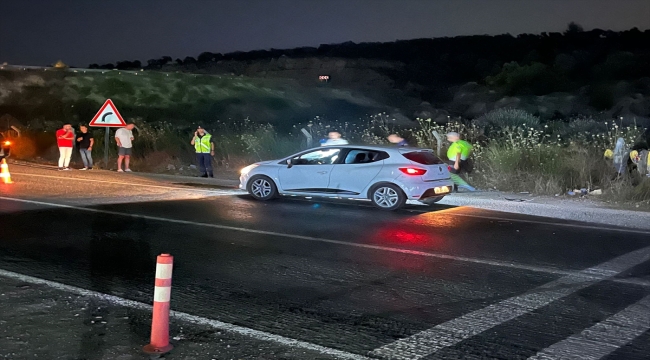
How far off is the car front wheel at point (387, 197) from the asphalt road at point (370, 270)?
222mm

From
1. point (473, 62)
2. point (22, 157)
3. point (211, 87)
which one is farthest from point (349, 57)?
point (22, 157)

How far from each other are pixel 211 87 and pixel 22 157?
5087cm

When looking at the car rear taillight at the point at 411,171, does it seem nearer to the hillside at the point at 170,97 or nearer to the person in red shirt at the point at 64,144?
the person in red shirt at the point at 64,144

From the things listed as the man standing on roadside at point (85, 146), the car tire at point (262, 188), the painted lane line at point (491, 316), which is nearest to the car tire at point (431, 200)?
the car tire at point (262, 188)

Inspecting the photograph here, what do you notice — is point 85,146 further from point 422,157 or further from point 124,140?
point 422,157

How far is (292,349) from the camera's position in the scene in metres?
5.25

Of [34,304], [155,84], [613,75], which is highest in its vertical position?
[613,75]

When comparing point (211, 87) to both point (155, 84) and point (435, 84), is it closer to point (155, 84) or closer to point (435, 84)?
point (155, 84)

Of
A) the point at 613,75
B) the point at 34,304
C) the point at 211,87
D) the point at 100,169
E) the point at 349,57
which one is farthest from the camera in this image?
the point at 349,57

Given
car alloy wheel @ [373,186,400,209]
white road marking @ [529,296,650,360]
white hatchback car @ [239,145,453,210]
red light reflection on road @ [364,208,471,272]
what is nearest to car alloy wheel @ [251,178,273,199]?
white hatchback car @ [239,145,453,210]

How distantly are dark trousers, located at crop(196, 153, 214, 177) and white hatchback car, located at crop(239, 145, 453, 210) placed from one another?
5207 millimetres

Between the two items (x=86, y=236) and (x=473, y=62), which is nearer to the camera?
(x=86, y=236)

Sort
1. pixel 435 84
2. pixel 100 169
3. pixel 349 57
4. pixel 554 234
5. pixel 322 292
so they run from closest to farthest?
1. pixel 322 292
2. pixel 554 234
3. pixel 100 169
4. pixel 435 84
5. pixel 349 57

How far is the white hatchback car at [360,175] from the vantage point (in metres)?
13.2
